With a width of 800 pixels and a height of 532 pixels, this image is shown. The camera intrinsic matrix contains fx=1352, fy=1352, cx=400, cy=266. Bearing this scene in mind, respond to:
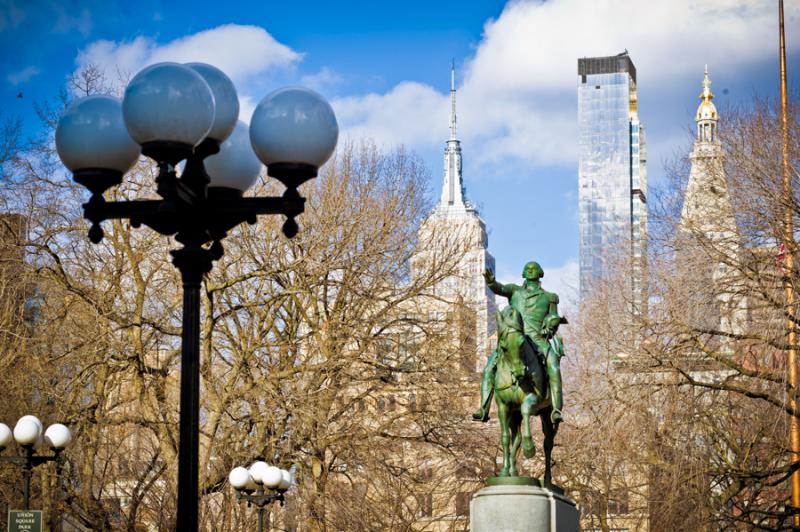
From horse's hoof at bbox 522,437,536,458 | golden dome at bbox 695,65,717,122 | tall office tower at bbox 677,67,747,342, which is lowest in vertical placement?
horse's hoof at bbox 522,437,536,458

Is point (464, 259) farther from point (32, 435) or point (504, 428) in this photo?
point (32, 435)

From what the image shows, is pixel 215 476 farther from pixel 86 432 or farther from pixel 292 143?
pixel 292 143

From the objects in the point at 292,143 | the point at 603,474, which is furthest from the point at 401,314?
the point at 292,143

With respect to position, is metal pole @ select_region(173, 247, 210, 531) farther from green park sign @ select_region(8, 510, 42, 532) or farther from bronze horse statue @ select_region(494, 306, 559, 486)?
bronze horse statue @ select_region(494, 306, 559, 486)

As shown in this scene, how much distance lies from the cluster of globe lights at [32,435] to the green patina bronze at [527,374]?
248 inches

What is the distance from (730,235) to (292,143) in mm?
21887

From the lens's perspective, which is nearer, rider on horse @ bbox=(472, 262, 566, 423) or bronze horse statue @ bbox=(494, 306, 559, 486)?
bronze horse statue @ bbox=(494, 306, 559, 486)

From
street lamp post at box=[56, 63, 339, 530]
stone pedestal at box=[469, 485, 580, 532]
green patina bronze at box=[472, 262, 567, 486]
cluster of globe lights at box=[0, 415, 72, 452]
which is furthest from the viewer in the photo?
green patina bronze at box=[472, 262, 567, 486]

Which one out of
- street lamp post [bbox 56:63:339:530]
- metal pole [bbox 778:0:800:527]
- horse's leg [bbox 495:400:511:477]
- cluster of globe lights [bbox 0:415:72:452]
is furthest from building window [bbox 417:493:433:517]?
street lamp post [bbox 56:63:339:530]

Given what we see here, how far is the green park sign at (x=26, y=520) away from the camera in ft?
57.5

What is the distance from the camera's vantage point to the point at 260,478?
22.2 metres

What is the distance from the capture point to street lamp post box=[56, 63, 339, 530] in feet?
26.8

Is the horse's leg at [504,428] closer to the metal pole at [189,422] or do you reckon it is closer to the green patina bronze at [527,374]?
the green patina bronze at [527,374]

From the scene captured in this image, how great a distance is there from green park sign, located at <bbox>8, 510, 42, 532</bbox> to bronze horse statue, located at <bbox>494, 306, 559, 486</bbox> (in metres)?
6.76
